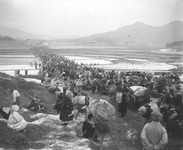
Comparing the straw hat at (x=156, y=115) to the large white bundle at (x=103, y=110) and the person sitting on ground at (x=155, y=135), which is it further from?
the large white bundle at (x=103, y=110)

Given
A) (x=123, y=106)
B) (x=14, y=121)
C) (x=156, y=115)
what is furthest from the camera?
(x=123, y=106)

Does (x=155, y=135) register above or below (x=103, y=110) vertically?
below

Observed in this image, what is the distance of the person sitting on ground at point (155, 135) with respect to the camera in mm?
4234

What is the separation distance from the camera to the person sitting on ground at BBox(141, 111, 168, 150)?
13.9ft

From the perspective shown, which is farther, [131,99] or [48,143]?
[131,99]

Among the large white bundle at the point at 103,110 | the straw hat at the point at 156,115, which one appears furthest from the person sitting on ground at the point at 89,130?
the straw hat at the point at 156,115

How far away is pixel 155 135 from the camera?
4.29 meters

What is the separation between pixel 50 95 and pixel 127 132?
623 cm

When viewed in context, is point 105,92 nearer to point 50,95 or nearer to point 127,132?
point 50,95

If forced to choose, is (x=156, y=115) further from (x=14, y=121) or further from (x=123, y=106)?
(x=123, y=106)

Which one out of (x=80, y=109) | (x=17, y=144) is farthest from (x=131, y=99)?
(x=17, y=144)

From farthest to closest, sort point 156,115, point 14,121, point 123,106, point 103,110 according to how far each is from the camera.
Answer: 1. point 123,106
2. point 14,121
3. point 103,110
4. point 156,115

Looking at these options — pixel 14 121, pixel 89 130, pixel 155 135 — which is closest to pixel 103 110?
pixel 89 130

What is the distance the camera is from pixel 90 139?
5738 millimetres
